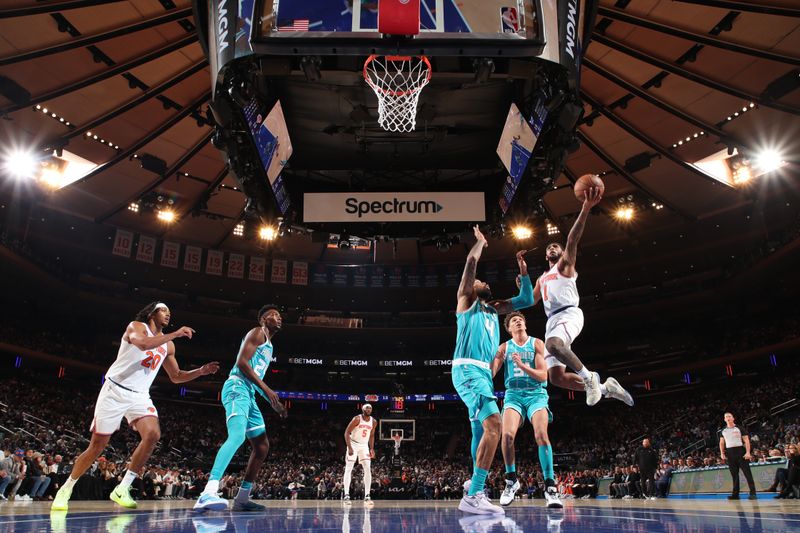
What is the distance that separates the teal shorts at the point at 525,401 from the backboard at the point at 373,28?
4.38 m

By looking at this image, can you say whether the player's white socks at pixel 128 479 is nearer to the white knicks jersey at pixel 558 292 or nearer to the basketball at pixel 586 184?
the white knicks jersey at pixel 558 292

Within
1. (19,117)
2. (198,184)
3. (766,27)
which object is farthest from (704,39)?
(19,117)

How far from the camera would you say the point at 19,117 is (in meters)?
15.2

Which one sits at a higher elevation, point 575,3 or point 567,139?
point 575,3

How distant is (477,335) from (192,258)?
26.1 m

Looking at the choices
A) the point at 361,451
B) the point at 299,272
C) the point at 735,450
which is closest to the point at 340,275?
the point at 299,272

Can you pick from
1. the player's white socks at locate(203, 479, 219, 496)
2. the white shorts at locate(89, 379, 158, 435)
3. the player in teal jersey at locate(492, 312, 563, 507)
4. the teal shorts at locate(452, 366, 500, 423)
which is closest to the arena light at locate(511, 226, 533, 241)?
the player in teal jersey at locate(492, 312, 563, 507)

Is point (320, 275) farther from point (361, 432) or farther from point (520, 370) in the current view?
point (520, 370)

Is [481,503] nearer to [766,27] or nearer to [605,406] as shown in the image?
[766,27]

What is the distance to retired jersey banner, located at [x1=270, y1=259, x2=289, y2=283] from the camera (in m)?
32.4

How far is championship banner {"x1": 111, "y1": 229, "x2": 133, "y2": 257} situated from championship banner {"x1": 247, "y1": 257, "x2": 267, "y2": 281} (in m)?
6.16

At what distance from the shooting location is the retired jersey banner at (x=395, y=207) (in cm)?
1198

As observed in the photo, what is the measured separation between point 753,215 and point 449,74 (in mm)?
22814

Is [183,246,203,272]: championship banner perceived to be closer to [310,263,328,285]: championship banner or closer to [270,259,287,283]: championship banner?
[270,259,287,283]: championship banner
